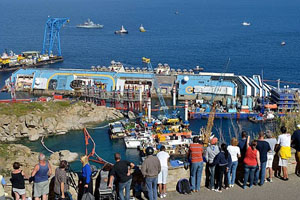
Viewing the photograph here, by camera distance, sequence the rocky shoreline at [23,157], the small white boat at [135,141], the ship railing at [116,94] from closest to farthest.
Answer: the rocky shoreline at [23,157]
the small white boat at [135,141]
the ship railing at [116,94]

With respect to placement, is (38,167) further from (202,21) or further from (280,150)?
(202,21)

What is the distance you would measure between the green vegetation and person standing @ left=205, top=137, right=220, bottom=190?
30.0m

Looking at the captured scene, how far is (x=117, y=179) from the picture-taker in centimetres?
1073

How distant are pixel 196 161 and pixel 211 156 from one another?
0.43 m

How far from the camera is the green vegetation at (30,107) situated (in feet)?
131

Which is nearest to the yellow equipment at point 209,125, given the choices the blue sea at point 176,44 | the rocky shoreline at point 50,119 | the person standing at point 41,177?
the blue sea at point 176,44

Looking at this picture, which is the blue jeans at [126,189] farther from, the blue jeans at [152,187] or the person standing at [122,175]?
the blue jeans at [152,187]

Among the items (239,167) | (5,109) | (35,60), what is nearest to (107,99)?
(5,109)

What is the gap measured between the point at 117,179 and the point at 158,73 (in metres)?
49.1

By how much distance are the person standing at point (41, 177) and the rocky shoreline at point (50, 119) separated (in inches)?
1081

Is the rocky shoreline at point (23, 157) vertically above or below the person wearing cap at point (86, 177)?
below

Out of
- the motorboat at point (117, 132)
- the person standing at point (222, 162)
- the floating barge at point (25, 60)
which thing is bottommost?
the motorboat at point (117, 132)

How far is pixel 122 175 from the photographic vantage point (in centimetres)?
1063

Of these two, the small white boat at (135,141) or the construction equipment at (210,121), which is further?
the construction equipment at (210,121)
